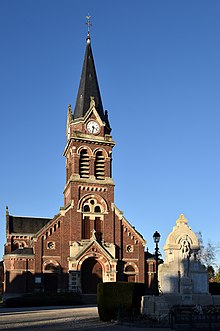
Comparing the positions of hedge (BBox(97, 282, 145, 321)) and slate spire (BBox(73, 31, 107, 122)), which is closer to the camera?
hedge (BBox(97, 282, 145, 321))

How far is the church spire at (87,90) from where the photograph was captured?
2192 inches

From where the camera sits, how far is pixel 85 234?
51.0m

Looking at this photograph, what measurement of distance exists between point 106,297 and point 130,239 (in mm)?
28597

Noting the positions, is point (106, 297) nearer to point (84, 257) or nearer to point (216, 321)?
point (216, 321)

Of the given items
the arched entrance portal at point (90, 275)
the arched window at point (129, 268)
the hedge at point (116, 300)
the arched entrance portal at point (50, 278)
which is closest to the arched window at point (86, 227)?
the arched entrance portal at point (90, 275)

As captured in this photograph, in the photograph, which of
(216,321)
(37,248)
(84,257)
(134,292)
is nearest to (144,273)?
(84,257)

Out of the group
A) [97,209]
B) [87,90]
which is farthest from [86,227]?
[87,90]

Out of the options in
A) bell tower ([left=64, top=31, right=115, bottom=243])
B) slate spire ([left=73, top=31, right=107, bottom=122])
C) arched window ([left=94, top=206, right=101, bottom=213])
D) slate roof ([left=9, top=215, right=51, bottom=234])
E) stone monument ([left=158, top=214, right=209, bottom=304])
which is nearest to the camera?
stone monument ([left=158, top=214, right=209, bottom=304])

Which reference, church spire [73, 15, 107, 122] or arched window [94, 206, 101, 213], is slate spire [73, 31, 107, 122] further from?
arched window [94, 206, 101, 213]

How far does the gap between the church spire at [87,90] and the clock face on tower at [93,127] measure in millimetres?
1335

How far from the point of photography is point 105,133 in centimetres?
5534

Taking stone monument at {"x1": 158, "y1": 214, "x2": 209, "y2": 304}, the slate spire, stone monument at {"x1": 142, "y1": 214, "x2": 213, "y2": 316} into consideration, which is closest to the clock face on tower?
the slate spire

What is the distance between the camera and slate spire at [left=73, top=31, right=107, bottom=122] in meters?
55.7

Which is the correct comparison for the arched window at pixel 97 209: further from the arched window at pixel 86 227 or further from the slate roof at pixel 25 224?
the slate roof at pixel 25 224
